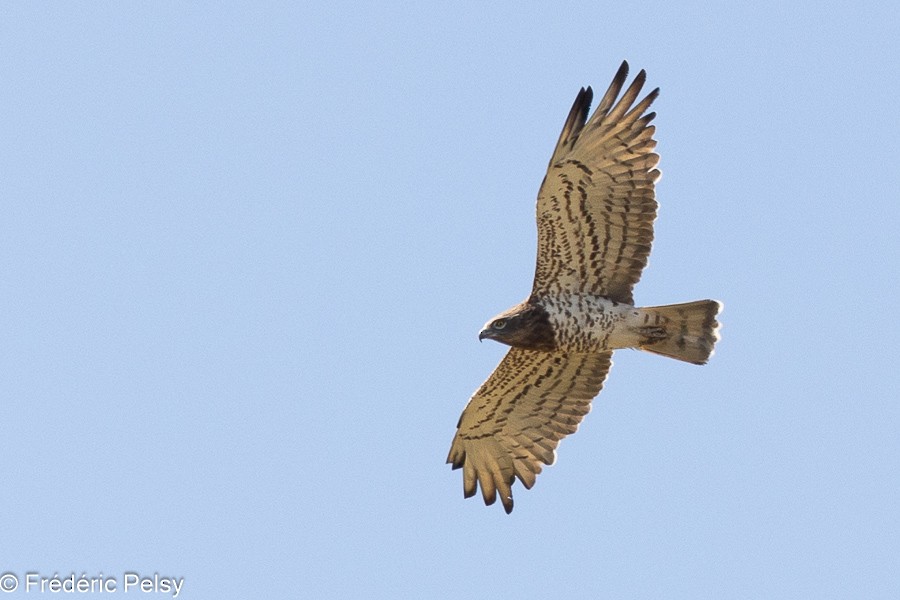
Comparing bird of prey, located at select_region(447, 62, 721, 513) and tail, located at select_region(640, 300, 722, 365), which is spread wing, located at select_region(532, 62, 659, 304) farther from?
tail, located at select_region(640, 300, 722, 365)

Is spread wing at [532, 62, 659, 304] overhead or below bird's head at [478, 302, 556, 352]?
overhead

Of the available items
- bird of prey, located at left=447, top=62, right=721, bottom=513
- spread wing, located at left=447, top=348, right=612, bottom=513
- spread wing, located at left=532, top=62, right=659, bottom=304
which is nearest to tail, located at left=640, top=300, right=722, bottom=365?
bird of prey, located at left=447, top=62, right=721, bottom=513

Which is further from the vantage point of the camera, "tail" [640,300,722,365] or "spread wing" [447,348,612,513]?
"spread wing" [447,348,612,513]

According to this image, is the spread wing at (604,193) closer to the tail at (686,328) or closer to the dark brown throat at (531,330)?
the tail at (686,328)

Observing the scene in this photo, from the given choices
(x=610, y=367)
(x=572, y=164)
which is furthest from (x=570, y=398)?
(x=572, y=164)

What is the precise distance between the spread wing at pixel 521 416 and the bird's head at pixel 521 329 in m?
0.69

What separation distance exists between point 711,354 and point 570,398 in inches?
65.4

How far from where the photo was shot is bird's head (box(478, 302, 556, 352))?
14578mm

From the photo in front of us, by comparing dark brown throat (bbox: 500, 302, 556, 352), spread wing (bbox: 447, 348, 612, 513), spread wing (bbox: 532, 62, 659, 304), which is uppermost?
spread wing (bbox: 532, 62, 659, 304)

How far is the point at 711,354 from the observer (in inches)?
575

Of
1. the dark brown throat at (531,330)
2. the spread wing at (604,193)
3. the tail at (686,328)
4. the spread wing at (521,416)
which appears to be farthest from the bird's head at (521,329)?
the tail at (686,328)

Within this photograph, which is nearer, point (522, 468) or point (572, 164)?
point (572, 164)

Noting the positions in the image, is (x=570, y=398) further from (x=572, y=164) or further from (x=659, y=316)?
(x=572, y=164)

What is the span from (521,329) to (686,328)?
5.18ft
